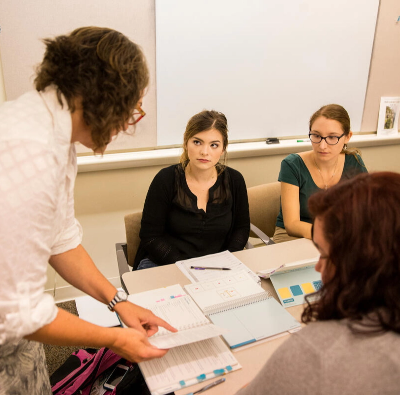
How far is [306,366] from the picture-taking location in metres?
0.71

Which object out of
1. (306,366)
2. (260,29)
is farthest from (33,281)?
(260,29)

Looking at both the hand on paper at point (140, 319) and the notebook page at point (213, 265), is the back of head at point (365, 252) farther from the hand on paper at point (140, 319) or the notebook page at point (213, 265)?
the notebook page at point (213, 265)

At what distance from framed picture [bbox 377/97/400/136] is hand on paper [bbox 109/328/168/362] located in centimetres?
296

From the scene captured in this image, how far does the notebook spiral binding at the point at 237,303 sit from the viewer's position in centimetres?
131

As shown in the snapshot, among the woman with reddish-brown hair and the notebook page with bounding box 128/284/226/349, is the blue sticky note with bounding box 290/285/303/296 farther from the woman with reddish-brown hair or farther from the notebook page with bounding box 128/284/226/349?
the woman with reddish-brown hair

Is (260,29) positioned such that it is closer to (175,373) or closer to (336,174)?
(336,174)

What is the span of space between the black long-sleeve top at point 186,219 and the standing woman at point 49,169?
0.84 metres

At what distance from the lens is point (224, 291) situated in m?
1.40

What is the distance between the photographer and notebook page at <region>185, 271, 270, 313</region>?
1335 mm

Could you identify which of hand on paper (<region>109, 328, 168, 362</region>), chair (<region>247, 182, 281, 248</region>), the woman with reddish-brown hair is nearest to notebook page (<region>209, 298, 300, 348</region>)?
hand on paper (<region>109, 328, 168, 362</region>)

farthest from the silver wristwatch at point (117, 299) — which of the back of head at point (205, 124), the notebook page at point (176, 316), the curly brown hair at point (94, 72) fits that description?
the back of head at point (205, 124)

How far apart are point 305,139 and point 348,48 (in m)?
0.75

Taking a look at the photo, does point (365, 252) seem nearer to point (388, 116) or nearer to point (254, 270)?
point (254, 270)

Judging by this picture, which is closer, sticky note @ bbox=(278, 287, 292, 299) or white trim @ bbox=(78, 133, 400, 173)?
sticky note @ bbox=(278, 287, 292, 299)
